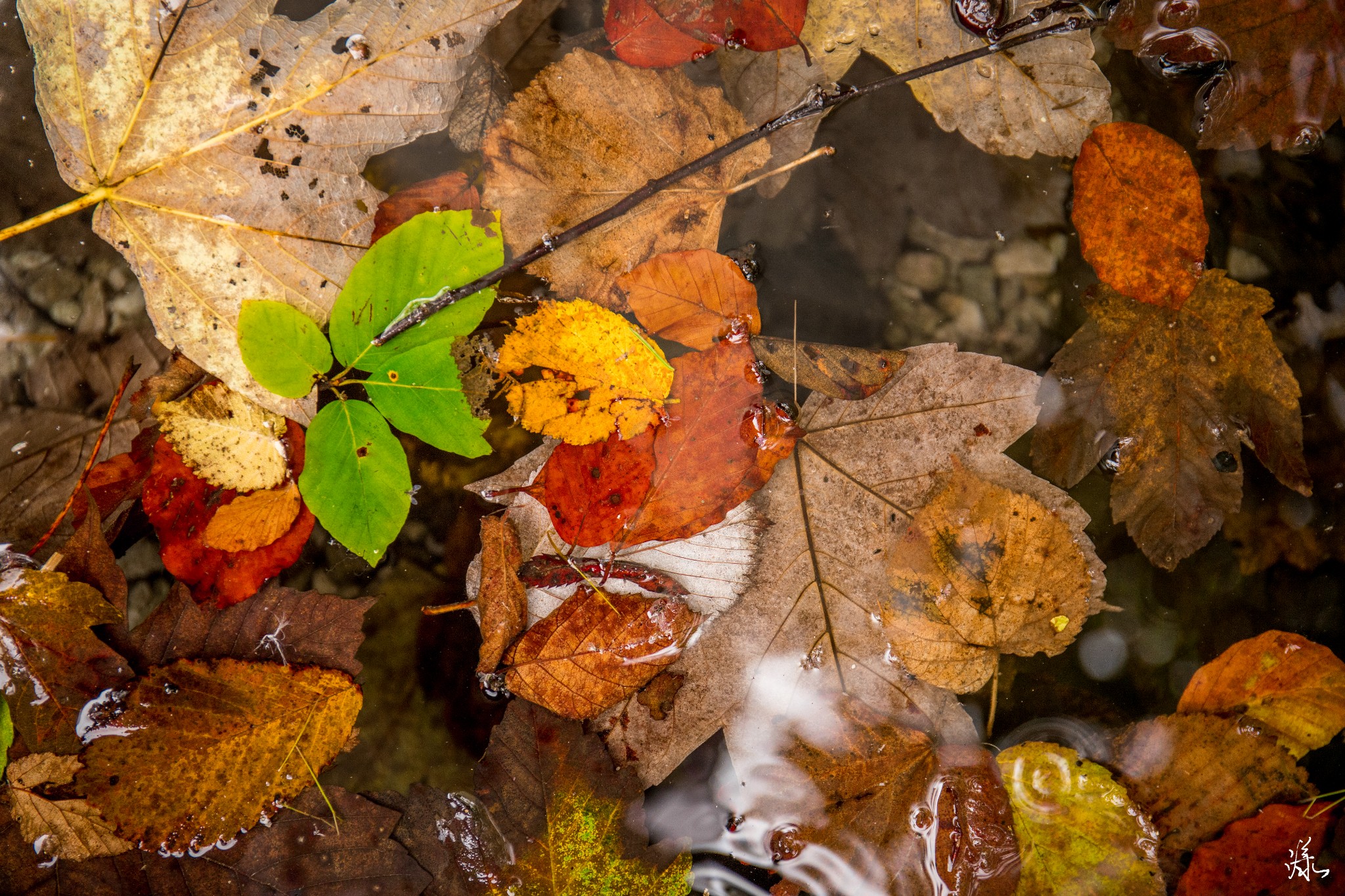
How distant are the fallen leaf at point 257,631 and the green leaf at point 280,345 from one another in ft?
1.64

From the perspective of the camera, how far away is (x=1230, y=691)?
1.63 m

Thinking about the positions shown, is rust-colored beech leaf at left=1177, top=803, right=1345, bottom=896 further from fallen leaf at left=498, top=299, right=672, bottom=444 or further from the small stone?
fallen leaf at left=498, top=299, right=672, bottom=444

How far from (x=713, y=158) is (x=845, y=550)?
949 millimetres

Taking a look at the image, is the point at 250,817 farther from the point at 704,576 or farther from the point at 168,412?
the point at 704,576

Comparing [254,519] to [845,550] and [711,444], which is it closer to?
[711,444]

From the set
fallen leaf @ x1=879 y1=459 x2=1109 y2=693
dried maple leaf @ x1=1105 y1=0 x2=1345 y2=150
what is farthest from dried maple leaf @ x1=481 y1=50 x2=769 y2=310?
dried maple leaf @ x1=1105 y1=0 x2=1345 y2=150

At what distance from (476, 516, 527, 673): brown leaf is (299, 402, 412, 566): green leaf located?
8.3 inches

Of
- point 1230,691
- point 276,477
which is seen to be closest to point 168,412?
point 276,477

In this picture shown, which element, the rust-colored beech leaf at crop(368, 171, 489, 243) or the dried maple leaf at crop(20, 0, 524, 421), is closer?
the dried maple leaf at crop(20, 0, 524, 421)

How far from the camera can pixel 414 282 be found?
1.55 m

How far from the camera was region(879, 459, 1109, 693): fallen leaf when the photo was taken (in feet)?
5.03

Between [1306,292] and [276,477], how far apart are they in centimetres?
249

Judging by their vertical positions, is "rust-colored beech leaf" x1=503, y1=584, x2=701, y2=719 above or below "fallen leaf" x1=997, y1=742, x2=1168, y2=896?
above

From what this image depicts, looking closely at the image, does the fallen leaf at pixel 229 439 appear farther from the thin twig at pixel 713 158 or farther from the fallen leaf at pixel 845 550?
the fallen leaf at pixel 845 550
